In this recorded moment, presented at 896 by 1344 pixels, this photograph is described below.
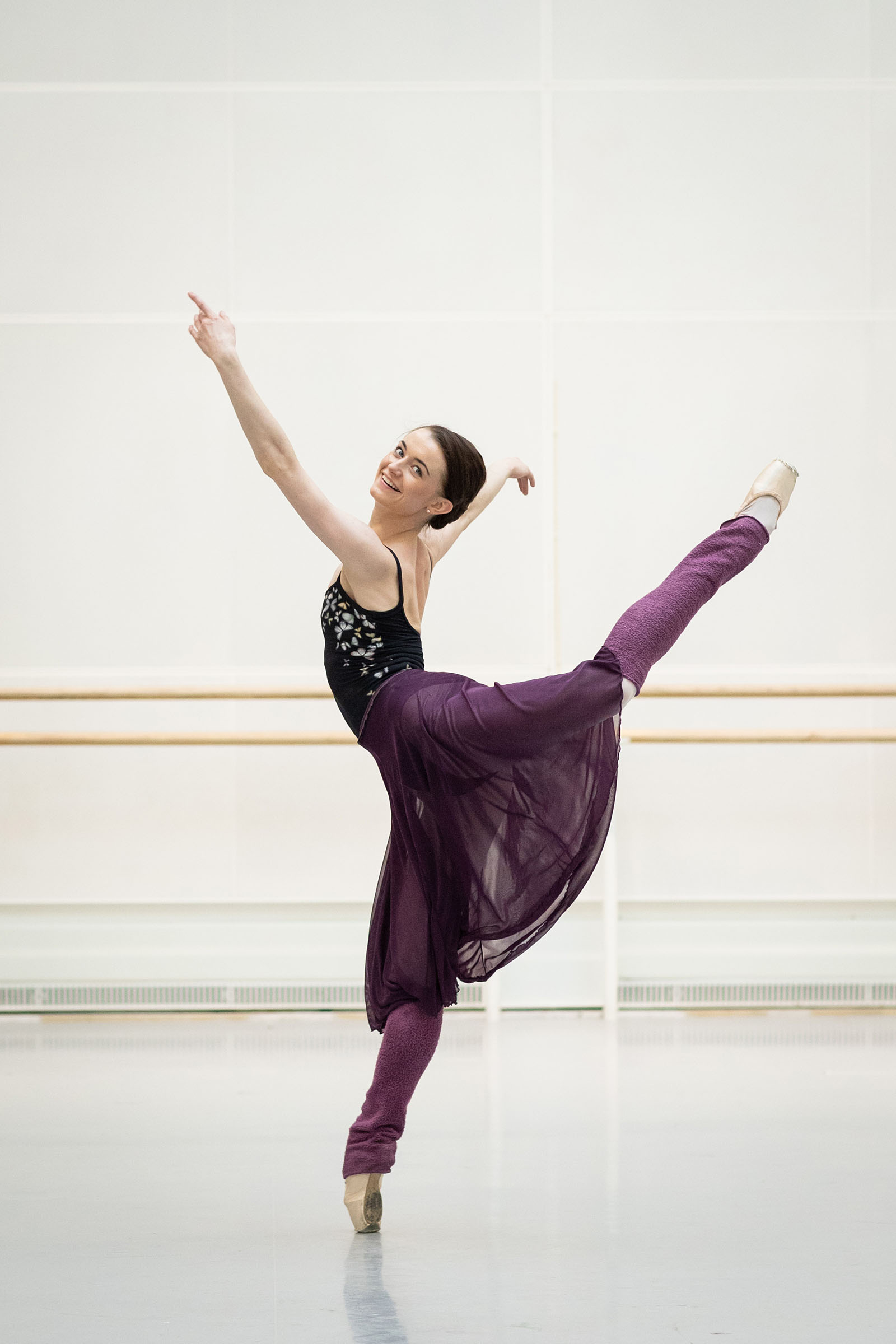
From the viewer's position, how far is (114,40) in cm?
396

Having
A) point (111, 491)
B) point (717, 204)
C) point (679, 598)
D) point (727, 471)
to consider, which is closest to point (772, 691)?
point (727, 471)

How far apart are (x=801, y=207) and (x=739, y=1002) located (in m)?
2.43

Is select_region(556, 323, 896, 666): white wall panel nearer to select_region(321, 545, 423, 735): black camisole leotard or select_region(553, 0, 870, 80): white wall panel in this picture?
select_region(553, 0, 870, 80): white wall panel

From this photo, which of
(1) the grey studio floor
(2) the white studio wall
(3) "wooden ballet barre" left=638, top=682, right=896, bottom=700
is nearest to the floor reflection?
(1) the grey studio floor

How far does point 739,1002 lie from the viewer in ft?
12.5

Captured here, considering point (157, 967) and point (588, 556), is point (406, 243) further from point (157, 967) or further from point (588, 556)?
point (157, 967)

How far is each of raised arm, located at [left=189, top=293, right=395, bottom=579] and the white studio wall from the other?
216cm

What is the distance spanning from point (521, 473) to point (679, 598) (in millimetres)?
617

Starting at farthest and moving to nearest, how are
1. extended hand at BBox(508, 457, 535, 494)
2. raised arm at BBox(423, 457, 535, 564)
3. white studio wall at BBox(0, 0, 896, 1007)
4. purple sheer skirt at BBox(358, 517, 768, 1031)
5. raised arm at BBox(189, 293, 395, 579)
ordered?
white studio wall at BBox(0, 0, 896, 1007) < extended hand at BBox(508, 457, 535, 494) < raised arm at BBox(423, 457, 535, 564) < purple sheer skirt at BBox(358, 517, 768, 1031) < raised arm at BBox(189, 293, 395, 579)

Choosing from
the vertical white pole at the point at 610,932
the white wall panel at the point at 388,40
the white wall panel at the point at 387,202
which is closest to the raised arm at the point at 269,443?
the vertical white pole at the point at 610,932

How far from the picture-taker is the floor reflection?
4.66ft

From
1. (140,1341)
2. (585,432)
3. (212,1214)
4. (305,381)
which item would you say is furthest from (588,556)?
(140,1341)

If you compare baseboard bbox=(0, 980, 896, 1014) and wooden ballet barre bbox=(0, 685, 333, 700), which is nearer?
wooden ballet barre bbox=(0, 685, 333, 700)

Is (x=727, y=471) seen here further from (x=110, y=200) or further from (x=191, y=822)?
(x=110, y=200)
